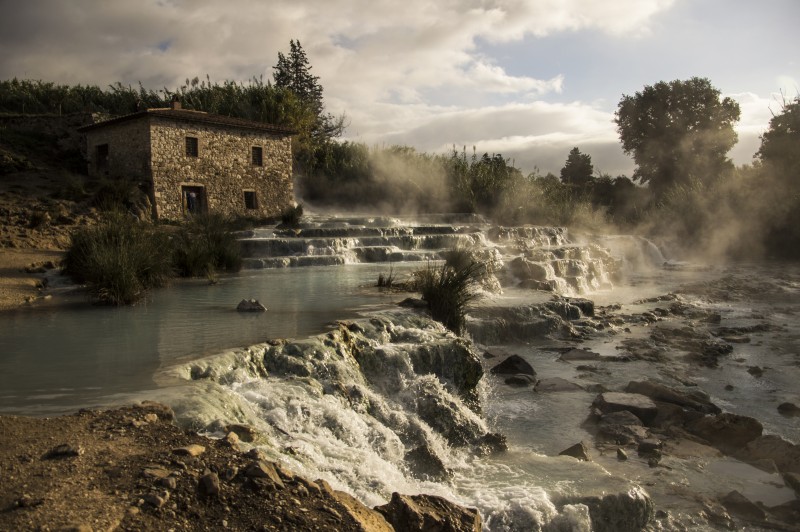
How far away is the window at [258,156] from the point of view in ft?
84.3

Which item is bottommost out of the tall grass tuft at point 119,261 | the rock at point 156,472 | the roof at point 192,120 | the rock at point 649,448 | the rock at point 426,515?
the rock at point 649,448

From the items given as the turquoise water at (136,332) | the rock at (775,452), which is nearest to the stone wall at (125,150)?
the turquoise water at (136,332)

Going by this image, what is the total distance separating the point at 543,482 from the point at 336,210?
26.6 m

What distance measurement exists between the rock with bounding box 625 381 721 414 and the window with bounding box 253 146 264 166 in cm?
2074

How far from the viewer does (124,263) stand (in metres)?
9.46

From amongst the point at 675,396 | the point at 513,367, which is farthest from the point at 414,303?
the point at 675,396

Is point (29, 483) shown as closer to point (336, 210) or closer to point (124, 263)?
point (124, 263)

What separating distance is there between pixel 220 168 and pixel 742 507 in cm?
2231

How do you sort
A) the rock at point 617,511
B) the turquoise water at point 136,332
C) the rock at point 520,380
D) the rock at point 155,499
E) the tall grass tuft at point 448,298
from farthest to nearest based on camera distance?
the tall grass tuft at point 448,298 < the rock at point 520,380 < the turquoise water at point 136,332 < the rock at point 617,511 < the rock at point 155,499

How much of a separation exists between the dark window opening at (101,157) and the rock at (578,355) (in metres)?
20.6

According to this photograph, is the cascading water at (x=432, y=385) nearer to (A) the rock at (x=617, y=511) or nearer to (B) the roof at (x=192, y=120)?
(A) the rock at (x=617, y=511)

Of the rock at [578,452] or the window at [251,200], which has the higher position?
the window at [251,200]

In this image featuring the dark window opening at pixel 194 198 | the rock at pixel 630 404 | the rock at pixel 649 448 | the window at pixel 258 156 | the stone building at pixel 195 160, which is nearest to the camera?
the rock at pixel 649 448

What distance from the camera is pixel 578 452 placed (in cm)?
591
